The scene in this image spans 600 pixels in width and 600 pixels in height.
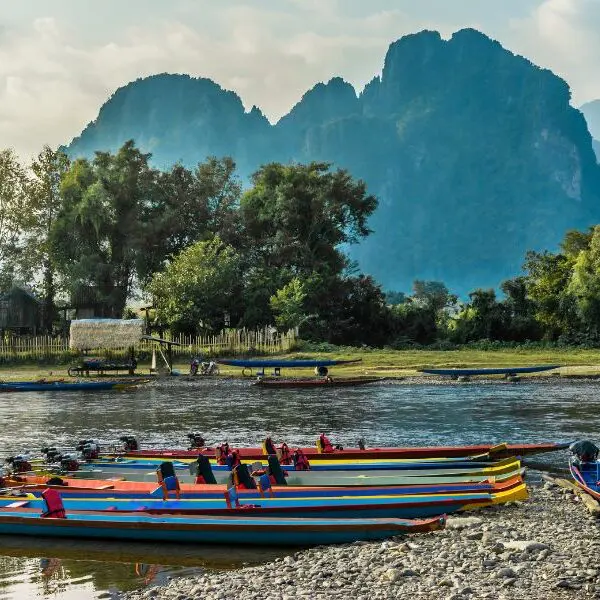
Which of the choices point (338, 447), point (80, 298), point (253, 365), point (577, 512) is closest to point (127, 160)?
point (80, 298)

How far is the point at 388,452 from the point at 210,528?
734 cm

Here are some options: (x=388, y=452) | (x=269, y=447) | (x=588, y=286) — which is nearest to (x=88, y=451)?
(x=269, y=447)

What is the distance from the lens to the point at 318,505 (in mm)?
16453

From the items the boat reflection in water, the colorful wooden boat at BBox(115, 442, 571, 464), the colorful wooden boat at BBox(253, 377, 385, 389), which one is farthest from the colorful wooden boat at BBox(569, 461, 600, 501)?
the colorful wooden boat at BBox(253, 377, 385, 389)

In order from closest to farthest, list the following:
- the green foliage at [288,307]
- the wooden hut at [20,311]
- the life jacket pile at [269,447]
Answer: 1. the life jacket pile at [269,447]
2. the green foliage at [288,307]
3. the wooden hut at [20,311]

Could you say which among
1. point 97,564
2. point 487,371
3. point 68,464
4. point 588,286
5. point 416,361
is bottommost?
point 97,564

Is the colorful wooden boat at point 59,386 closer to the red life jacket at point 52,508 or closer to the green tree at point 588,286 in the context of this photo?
the red life jacket at point 52,508

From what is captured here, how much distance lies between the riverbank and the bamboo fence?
45383 millimetres

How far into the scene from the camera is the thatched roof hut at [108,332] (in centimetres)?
6025

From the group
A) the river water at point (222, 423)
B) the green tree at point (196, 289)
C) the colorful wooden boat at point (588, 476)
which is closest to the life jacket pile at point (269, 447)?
the river water at point (222, 423)

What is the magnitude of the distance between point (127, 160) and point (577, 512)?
6091 centimetres

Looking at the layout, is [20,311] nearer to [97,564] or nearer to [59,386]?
[59,386]

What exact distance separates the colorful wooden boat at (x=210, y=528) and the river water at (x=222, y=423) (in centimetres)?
21

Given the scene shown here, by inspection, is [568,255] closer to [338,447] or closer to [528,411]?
[528,411]
